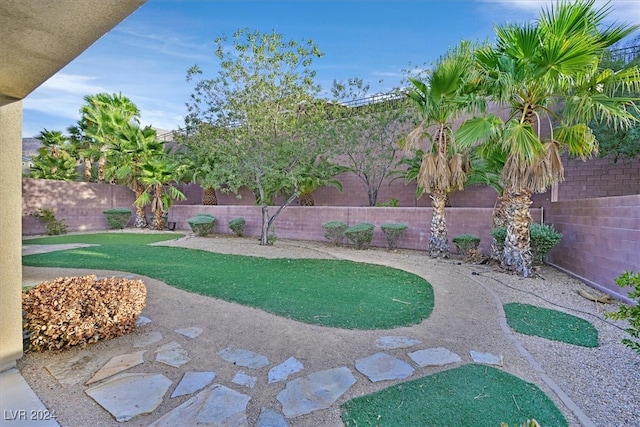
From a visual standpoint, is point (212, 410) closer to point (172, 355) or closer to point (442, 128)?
point (172, 355)

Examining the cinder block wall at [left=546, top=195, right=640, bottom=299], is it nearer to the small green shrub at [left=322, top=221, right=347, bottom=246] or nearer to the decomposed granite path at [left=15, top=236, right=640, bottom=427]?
the decomposed granite path at [left=15, top=236, right=640, bottom=427]

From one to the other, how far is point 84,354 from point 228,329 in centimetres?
144

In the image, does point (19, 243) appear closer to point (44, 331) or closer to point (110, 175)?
point (44, 331)

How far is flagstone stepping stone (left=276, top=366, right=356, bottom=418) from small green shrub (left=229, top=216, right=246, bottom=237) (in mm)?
11620

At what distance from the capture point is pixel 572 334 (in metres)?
4.25

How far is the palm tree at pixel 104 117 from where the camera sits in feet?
50.5

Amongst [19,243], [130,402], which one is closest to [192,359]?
[130,402]

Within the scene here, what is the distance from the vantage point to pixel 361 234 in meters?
11.1

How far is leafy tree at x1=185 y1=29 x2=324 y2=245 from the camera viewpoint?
9.34 meters

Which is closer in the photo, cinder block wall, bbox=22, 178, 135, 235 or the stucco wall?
the stucco wall

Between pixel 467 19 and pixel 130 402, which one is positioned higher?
pixel 467 19

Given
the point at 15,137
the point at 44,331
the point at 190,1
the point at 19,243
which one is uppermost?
the point at 190,1

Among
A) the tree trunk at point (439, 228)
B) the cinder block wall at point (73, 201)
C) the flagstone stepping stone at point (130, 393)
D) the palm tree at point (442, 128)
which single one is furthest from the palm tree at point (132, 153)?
the flagstone stepping stone at point (130, 393)

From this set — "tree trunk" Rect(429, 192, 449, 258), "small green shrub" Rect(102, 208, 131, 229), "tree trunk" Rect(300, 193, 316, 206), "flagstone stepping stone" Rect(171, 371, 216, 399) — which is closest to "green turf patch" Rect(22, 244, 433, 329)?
"flagstone stepping stone" Rect(171, 371, 216, 399)
